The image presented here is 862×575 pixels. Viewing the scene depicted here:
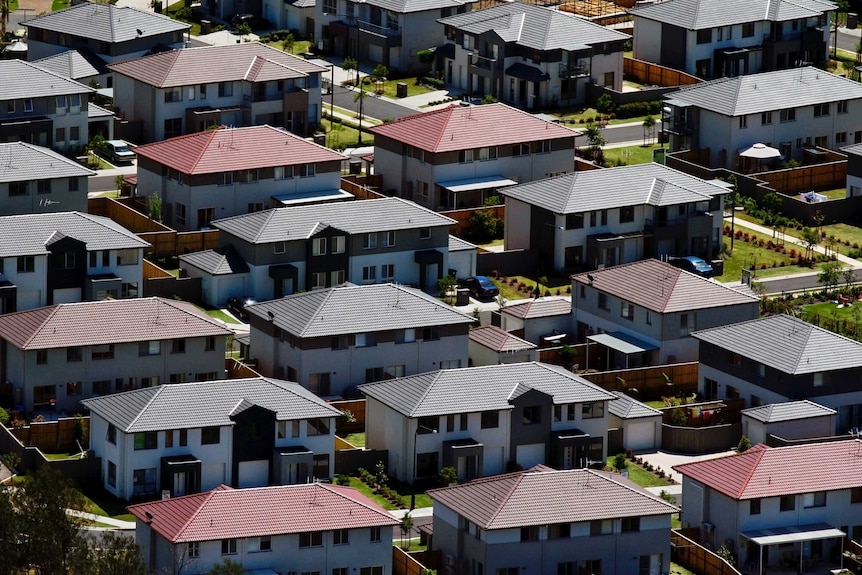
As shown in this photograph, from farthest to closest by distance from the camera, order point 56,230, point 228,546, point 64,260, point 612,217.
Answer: point 612,217 → point 56,230 → point 64,260 → point 228,546

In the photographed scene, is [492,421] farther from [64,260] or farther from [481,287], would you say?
[64,260]

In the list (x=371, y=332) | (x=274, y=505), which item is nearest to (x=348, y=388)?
(x=371, y=332)

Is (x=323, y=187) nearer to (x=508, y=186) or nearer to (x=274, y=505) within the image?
(x=508, y=186)

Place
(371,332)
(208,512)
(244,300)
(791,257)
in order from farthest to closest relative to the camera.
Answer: (791,257), (244,300), (371,332), (208,512)

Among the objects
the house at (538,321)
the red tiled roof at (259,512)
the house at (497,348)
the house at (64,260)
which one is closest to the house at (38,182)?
the house at (64,260)

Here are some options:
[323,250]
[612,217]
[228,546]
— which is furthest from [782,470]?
[612,217]
